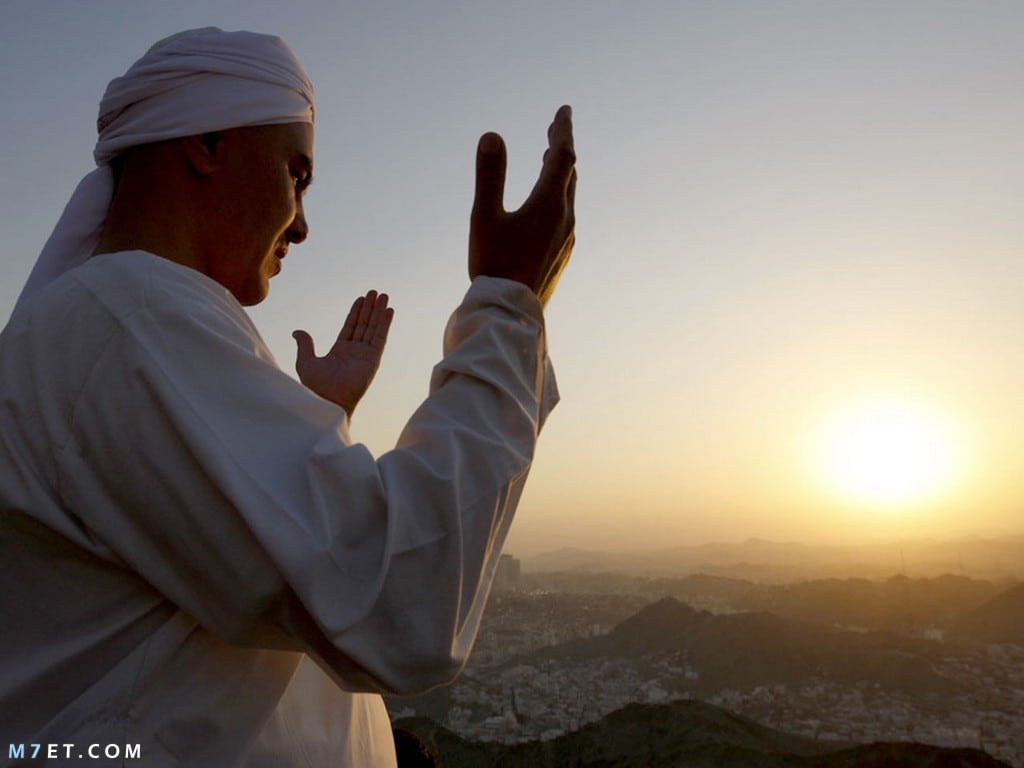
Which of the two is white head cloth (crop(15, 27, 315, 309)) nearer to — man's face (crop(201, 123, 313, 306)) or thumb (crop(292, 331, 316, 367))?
man's face (crop(201, 123, 313, 306))

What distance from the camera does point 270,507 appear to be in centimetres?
92

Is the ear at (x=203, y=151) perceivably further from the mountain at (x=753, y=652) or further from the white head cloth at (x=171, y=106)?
the mountain at (x=753, y=652)

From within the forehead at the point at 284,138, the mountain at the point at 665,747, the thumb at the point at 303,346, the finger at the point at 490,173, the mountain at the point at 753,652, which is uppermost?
the forehead at the point at 284,138

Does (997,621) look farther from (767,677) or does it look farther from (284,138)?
(284,138)

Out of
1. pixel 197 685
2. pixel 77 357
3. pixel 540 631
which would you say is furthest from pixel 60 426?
pixel 540 631

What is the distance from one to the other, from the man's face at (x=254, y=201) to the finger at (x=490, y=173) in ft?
1.50

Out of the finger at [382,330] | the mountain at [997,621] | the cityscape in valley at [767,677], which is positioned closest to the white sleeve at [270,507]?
the finger at [382,330]

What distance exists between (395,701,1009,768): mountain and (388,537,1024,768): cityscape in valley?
4 cm

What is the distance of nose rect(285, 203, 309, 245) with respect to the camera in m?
1.72

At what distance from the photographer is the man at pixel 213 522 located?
0.93 meters

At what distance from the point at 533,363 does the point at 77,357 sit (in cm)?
69

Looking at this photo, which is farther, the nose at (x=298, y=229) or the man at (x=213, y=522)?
the nose at (x=298, y=229)

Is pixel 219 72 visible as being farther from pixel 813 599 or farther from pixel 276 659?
pixel 813 599

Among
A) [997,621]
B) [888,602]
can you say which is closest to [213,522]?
[997,621]
